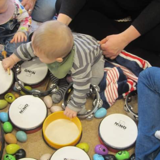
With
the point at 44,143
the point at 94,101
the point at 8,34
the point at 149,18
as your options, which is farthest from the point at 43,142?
the point at 149,18

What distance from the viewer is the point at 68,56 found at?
3.24ft

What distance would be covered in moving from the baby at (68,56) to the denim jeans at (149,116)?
30 centimetres

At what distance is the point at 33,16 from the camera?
1.52 m

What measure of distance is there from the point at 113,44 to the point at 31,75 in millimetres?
453

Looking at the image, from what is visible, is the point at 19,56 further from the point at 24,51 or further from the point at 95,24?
the point at 95,24

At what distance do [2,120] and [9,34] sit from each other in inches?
20.4

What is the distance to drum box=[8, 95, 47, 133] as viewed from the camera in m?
1.06

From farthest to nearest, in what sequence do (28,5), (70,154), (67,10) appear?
1. (28,5)
2. (67,10)
3. (70,154)

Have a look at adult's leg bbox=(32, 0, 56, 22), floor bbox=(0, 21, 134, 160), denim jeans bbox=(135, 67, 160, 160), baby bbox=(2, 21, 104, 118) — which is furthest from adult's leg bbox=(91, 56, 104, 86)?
adult's leg bbox=(32, 0, 56, 22)

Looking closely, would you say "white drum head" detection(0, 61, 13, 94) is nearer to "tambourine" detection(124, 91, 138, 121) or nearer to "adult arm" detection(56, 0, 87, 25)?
"adult arm" detection(56, 0, 87, 25)

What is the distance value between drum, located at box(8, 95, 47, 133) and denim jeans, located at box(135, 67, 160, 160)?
477 millimetres

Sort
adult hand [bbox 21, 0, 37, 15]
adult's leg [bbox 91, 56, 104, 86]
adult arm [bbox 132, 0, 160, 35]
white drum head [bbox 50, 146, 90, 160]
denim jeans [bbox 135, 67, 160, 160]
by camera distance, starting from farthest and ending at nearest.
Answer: adult hand [bbox 21, 0, 37, 15]
adult's leg [bbox 91, 56, 104, 86]
adult arm [bbox 132, 0, 160, 35]
white drum head [bbox 50, 146, 90, 160]
denim jeans [bbox 135, 67, 160, 160]

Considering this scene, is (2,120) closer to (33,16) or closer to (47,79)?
(47,79)

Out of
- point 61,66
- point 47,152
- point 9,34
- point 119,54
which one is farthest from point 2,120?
point 119,54
